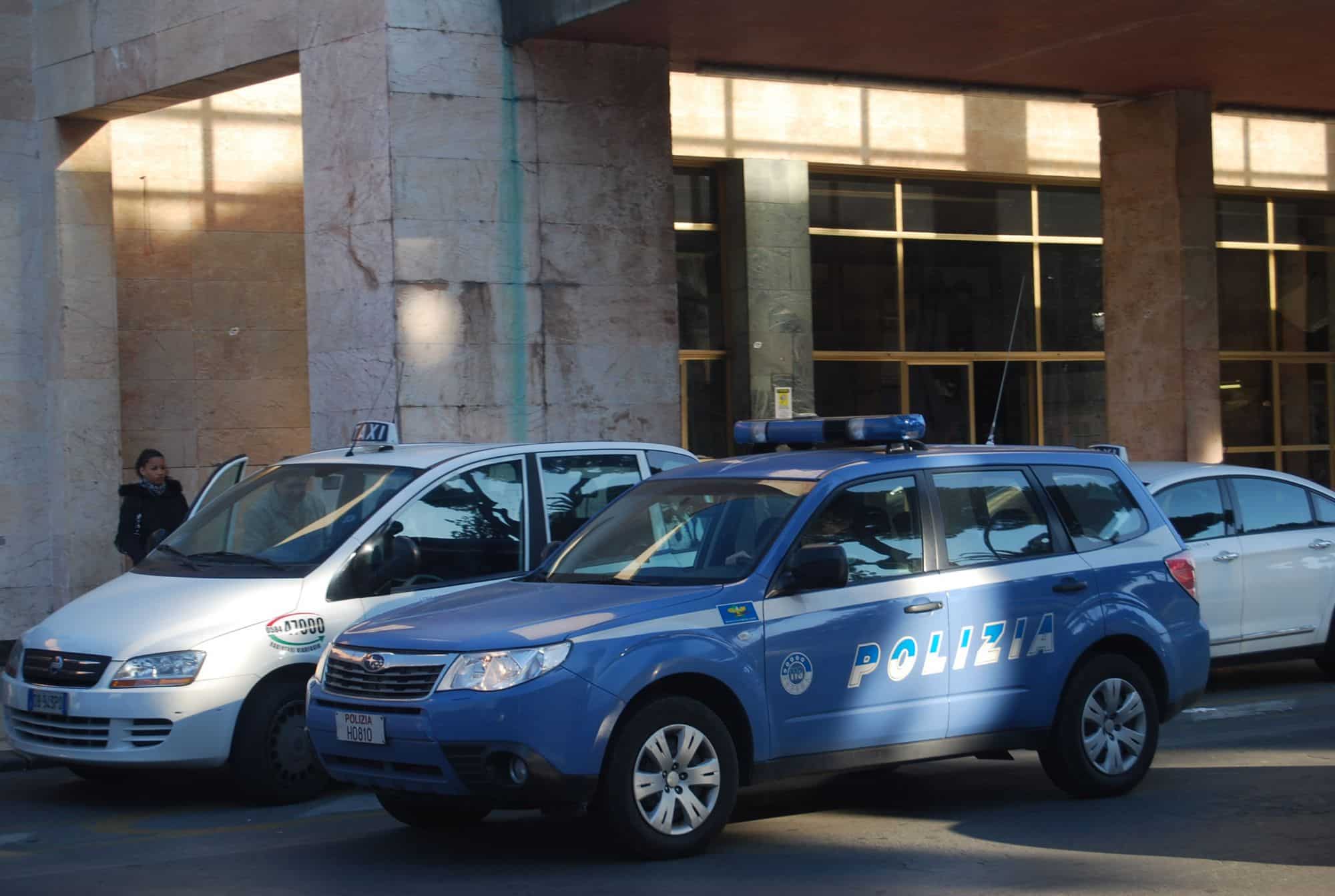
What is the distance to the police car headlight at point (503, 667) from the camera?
261 inches

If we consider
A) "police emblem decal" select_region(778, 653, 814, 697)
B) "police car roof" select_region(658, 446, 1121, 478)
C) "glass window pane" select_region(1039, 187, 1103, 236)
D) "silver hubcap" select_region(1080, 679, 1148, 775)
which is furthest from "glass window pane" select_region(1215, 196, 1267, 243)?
"police emblem decal" select_region(778, 653, 814, 697)

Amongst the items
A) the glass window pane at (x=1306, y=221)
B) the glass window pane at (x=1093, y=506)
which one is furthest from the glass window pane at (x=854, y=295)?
the glass window pane at (x=1093, y=506)

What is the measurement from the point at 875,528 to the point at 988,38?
9.01 m

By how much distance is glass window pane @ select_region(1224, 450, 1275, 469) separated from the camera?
2438cm

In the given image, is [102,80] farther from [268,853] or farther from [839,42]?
[268,853]

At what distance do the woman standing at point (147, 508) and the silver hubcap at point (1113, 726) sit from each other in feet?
24.8

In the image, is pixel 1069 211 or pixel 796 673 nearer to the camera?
pixel 796 673

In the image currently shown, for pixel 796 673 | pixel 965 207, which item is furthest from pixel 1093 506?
pixel 965 207

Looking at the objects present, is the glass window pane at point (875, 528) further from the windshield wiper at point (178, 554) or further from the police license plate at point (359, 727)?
the windshield wiper at point (178, 554)

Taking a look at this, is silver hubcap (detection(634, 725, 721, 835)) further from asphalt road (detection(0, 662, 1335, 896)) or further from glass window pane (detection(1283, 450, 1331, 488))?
glass window pane (detection(1283, 450, 1331, 488))

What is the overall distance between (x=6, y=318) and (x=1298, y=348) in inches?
707

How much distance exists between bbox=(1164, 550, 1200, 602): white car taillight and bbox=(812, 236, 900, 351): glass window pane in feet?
41.0

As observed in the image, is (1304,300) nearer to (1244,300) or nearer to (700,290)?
(1244,300)

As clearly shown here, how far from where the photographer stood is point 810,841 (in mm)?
7398
